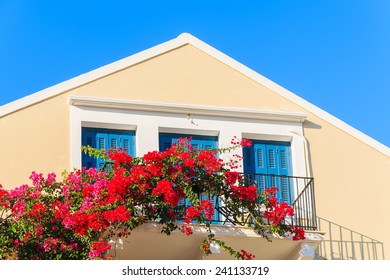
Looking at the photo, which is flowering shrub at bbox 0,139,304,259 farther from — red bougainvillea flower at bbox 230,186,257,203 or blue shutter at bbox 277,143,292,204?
blue shutter at bbox 277,143,292,204

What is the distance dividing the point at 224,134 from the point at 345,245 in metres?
3.31

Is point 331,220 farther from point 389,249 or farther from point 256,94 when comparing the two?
point 256,94

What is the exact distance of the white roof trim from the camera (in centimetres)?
2403

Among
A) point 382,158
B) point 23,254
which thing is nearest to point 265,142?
point 382,158

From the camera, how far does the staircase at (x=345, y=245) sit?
24.5 meters

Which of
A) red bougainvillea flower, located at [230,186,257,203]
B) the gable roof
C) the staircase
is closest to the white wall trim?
the gable roof

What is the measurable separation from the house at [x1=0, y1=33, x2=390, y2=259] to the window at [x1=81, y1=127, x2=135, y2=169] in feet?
0.07

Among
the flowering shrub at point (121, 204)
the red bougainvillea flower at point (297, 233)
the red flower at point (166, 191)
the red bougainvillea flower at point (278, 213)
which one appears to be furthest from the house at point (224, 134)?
the red flower at point (166, 191)

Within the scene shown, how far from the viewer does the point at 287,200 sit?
2462 cm

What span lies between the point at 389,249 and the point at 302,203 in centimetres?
220

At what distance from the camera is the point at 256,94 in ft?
83.6
